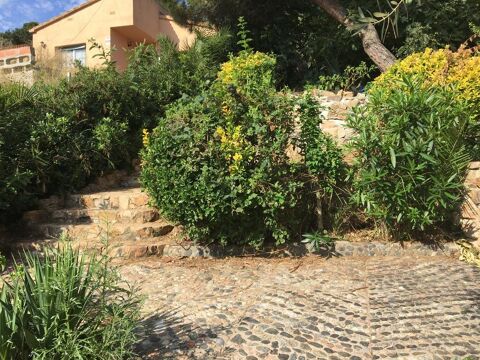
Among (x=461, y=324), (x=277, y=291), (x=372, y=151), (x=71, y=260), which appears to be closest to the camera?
(x=71, y=260)

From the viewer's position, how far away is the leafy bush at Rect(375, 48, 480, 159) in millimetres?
5254

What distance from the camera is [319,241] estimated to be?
501cm

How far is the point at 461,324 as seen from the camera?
336 cm

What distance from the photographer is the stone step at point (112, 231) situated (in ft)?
18.2

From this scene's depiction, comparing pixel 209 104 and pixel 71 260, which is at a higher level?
pixel 209 104

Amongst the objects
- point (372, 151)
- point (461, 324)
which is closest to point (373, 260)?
point (372, 151)

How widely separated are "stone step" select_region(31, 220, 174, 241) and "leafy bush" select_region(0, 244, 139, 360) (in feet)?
8.64

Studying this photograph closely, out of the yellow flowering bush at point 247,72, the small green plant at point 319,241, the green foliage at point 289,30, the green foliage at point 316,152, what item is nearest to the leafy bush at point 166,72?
the yellow flowering bush at point 247,72

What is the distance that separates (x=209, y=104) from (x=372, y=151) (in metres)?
1.94

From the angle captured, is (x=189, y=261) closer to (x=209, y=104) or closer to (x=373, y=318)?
(x=209, y=104)

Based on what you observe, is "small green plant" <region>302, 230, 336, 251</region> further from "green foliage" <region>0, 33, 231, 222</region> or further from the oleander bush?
"green foliage" <region>0, 33, 231, 222</region>

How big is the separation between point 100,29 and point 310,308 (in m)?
15.7

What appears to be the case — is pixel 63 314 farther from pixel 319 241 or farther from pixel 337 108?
pixel 337 108

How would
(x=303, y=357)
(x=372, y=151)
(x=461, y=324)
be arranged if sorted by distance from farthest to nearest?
(x=372, y=151) < (x=461, y=324) < (x=303, y=357)
